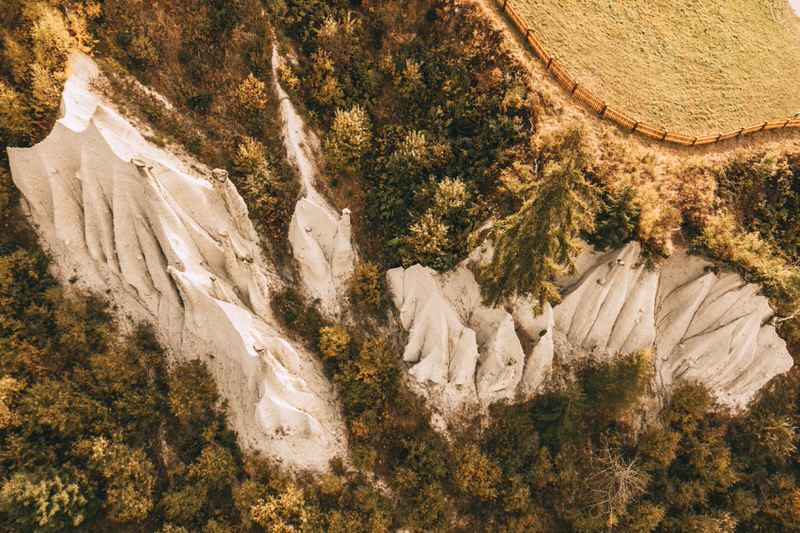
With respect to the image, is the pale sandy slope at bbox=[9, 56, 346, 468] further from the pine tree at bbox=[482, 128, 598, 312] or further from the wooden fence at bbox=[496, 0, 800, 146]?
the wooden fence at bbox=[496, 0, 800, 146]

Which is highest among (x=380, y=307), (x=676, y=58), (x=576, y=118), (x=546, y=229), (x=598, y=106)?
(x=676, y=58)

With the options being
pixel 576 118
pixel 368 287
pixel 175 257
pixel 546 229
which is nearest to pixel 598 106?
pixel 576 118

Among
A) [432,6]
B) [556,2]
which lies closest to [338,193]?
[432,6]

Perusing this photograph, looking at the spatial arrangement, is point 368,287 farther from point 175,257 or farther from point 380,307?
point 175,257

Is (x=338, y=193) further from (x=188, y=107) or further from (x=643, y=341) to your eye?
(x=643, y=341)

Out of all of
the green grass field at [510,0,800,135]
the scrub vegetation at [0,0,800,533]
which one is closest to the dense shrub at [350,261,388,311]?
the scrub vegetation at [0,0,800,533]

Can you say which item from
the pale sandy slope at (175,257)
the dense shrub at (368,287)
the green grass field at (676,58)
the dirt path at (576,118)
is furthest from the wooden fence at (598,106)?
the pale sandy slope at (175,257)
